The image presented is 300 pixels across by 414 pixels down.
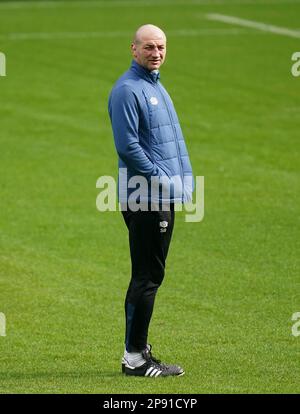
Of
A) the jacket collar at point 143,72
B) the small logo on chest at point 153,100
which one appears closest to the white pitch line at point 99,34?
the jacket collar at point 143,72

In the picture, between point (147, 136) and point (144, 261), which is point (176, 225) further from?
point (147, 136)

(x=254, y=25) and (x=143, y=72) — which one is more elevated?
(x=254, y=25)

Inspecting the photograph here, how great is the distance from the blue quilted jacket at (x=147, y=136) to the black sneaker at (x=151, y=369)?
1.16m

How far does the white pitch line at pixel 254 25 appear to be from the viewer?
26.3 m

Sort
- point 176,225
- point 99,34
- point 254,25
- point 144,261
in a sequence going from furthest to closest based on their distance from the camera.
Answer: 1. point 254,25
2. point 99,34
3. point 176,225
4. point 144,261

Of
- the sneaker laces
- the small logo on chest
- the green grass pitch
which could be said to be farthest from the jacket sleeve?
the green grass pitch

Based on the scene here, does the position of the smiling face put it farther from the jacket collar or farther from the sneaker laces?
the sneaker laces

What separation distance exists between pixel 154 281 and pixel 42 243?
4.33 m

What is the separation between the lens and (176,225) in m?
13.4

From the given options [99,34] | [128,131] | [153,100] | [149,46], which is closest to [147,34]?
[149,46]

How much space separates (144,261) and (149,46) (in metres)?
1.49

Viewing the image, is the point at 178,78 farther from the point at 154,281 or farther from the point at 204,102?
the point at 154,281

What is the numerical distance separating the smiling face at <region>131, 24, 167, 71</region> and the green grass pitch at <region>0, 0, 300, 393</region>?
87.0 inches
